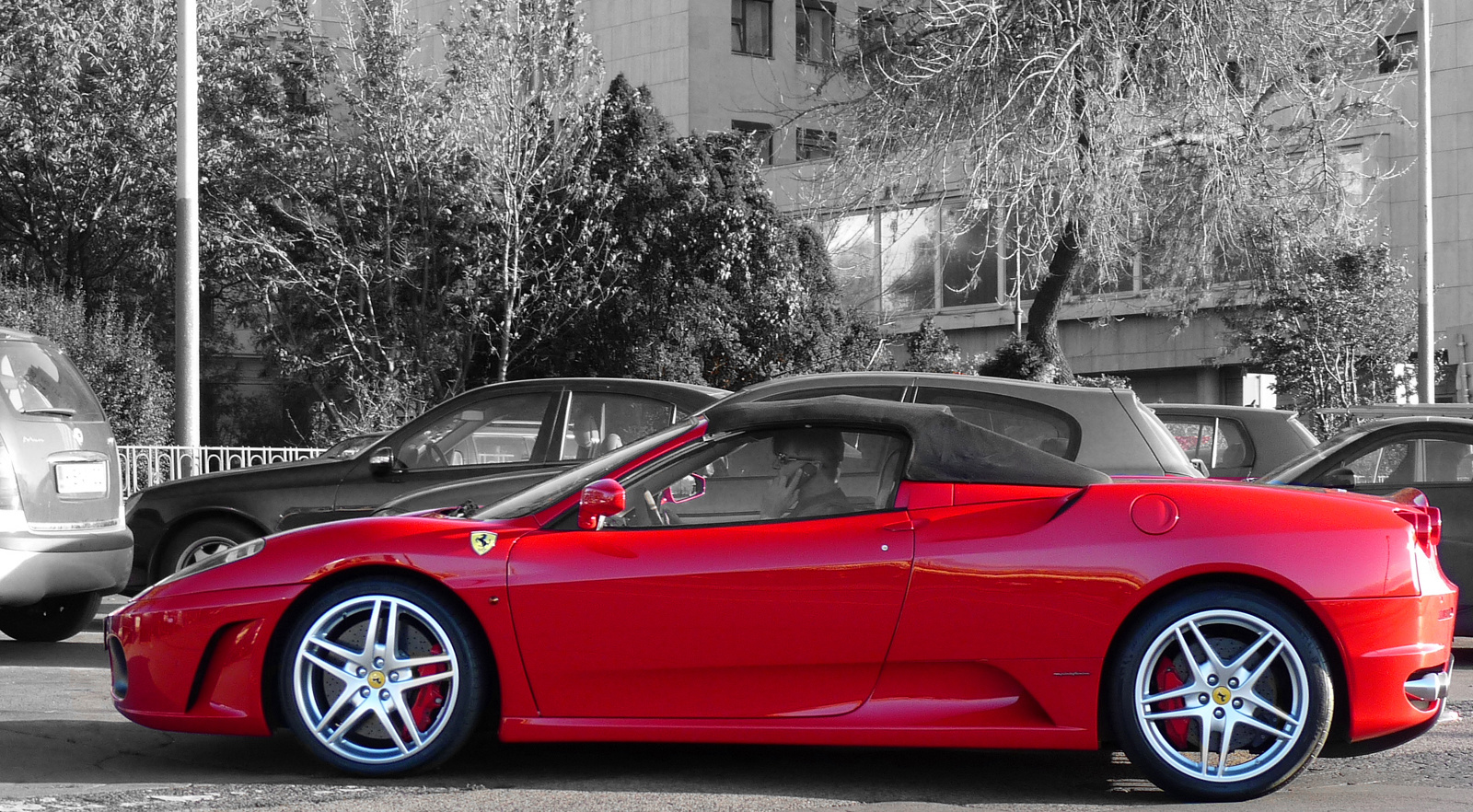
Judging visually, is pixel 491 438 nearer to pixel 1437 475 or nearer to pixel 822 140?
pixel 1437 475

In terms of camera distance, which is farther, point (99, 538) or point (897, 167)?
point (897, 167)

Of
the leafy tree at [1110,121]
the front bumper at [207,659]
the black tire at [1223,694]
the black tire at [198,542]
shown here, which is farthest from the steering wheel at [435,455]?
the leafy tree at [1110,121]

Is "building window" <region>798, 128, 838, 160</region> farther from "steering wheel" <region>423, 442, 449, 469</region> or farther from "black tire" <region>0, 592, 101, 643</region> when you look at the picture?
"black tire" <region>0, 592, 101, 643</region>

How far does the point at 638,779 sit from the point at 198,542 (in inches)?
231

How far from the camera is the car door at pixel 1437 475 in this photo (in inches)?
339

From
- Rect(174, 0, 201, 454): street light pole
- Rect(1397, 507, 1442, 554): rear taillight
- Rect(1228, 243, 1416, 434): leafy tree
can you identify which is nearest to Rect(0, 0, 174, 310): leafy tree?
Rect(174, 0, 201, 454): street light pole

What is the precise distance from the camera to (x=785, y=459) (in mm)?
5285

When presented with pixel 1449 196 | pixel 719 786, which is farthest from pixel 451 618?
pixel 1449 196

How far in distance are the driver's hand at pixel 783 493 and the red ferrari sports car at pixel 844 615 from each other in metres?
0.02

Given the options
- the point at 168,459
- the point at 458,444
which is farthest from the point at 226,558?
the point at 168,459

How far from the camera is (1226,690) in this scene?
4863 millimetres

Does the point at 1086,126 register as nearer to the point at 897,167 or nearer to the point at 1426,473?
the point at 897,167

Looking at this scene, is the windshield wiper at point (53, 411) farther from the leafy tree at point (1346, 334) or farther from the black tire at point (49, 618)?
the leafy tree at point (1346, 334)

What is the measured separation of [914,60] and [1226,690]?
12250 mm
